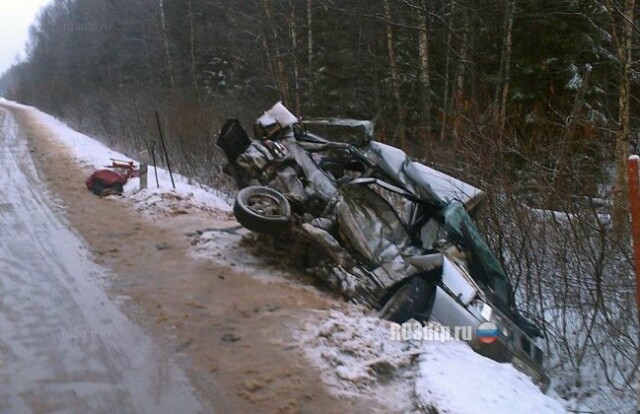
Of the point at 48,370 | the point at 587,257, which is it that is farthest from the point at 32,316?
the point at 587,257

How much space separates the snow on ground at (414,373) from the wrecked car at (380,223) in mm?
605

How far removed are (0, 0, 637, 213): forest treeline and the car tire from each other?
9.14 feet

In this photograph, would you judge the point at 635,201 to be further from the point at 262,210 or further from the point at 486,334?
the point at 262,210

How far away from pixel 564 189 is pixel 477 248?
138 cm

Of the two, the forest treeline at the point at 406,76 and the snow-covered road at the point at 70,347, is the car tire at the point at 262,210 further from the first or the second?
the forest treeline at the point at 406,76

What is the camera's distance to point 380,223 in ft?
20.4

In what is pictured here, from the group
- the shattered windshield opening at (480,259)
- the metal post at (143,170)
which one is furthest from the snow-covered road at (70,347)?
the metal post at (143,170)

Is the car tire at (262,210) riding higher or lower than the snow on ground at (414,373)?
higher

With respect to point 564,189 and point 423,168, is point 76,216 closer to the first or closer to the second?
point 423,168

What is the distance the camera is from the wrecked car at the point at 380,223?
17.0 feet

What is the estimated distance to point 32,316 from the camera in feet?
15.9

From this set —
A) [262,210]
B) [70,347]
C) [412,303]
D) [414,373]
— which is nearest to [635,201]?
[414,373]

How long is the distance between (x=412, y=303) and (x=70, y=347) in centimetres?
278

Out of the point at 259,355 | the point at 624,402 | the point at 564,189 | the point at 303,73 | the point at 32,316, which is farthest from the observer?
the point at 303,73
